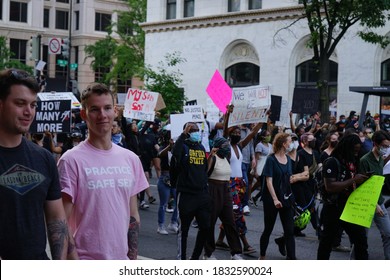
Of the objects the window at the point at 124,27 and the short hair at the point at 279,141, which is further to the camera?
the window at the point at 124,27

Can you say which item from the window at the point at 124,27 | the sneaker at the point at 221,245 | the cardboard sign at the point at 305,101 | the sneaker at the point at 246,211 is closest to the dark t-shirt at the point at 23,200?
the sneaker at the point at 221,245

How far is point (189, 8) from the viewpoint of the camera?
1613 inches

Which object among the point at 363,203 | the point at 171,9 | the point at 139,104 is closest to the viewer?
the point at 363,203

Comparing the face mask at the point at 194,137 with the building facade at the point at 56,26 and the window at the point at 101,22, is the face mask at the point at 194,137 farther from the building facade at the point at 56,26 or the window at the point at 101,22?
the window at the point at 101,22

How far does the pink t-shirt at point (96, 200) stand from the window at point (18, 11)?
2488 inches

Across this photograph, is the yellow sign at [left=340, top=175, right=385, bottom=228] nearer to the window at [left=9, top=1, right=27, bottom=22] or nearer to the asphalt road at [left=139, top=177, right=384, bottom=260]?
the asphalt road at [left=139, top=177, right=384, bottom=260]

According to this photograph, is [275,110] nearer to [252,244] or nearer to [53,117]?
[252,244]

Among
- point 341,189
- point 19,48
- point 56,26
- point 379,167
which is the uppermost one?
point 56,26

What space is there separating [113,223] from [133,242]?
0.27m

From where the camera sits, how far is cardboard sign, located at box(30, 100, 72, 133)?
1068 centimetres

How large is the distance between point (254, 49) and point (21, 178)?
34217 mm

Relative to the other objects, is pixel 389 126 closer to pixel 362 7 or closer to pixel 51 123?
pixel 362 7

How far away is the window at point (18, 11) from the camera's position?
65250mm

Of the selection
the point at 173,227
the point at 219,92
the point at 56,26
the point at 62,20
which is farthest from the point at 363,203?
the point at 62,20
